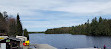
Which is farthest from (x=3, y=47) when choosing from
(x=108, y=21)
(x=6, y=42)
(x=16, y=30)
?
(x=108, y=21)

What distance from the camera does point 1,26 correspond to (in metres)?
102

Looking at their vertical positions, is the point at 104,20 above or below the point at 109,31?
above

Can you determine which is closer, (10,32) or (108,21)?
(10,32)

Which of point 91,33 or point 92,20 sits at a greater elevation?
point 92,20

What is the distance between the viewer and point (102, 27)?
182250mm

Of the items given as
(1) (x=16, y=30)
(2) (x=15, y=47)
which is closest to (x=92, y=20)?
(1) (x=16, y=30)

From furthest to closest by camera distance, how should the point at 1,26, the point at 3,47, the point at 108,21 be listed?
1. the point at 108,21
2. the point at 1,26
3. the point at 3,47

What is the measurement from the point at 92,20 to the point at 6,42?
166 meters

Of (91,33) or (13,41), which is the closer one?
(13,41)

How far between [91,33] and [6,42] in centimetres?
Result: 16390

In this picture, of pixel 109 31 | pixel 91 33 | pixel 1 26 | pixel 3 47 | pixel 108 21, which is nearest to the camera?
pixel 3 47

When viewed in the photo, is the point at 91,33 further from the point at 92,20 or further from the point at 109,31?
the point at 109,31

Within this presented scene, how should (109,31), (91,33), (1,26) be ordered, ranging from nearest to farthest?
(1,26) < (109,31) < (91,33)

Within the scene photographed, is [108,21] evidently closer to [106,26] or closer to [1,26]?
[106,26]
